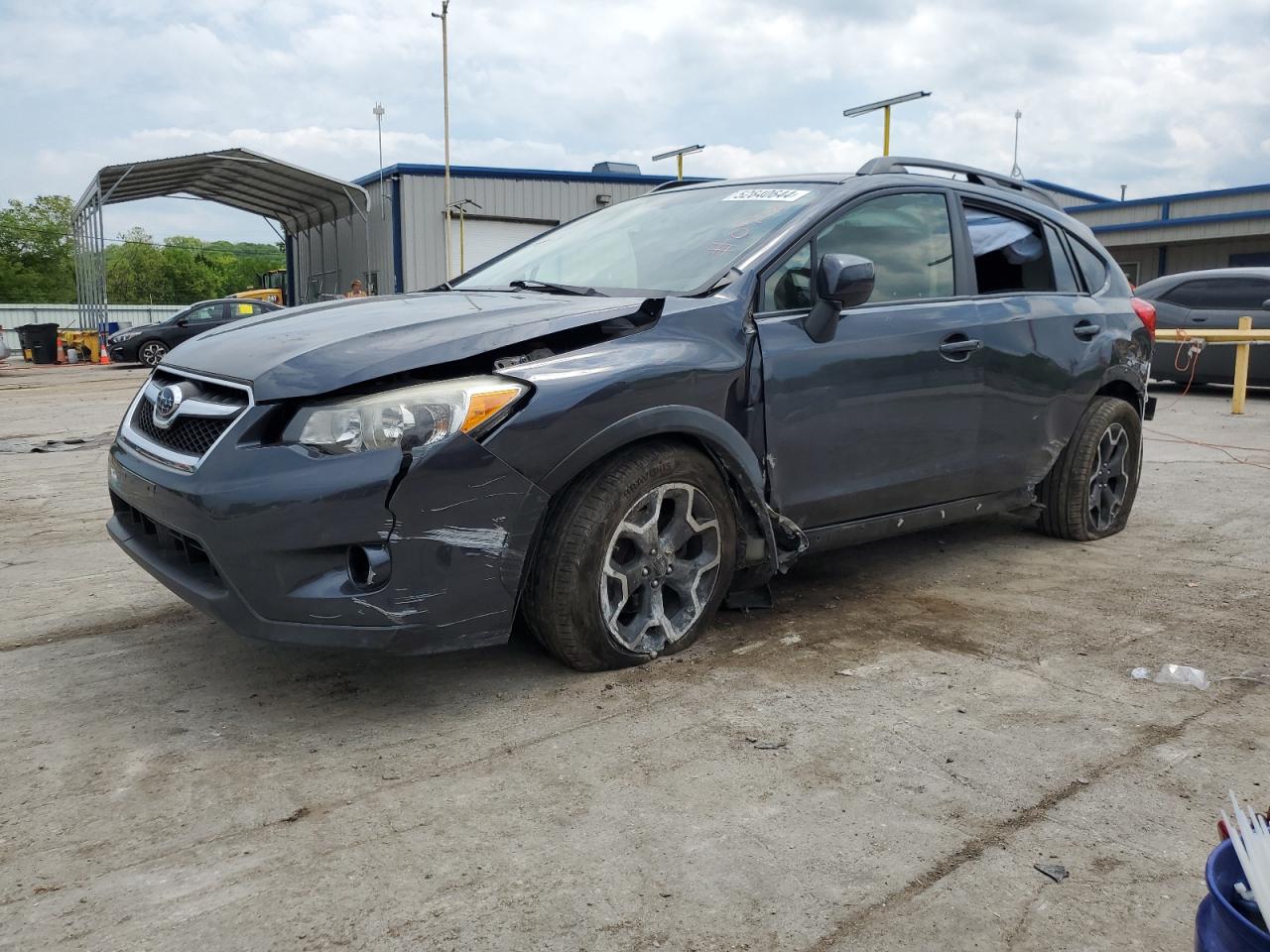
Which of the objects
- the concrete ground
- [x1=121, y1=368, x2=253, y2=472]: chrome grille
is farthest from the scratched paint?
[x1=121, y1=368, x2=253, y2=472]: chrome grille

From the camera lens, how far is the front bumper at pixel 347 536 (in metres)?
2.86

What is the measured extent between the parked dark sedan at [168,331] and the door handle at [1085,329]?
20520 millimetres

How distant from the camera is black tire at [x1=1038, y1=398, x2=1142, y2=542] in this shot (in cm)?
520

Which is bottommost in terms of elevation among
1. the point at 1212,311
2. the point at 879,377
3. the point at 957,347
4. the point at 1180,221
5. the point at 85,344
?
the point at 85,344

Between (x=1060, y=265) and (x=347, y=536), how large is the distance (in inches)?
151

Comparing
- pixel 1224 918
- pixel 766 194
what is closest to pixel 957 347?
pixel 766 194

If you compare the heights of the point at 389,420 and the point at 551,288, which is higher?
the point at 551,288

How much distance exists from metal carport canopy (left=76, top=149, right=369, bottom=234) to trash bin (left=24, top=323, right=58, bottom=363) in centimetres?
336

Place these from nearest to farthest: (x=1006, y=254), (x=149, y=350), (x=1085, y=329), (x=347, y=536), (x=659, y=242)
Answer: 1. (x=347, y=536)
2. (x=659, y=242)
3. (x=1006, y=254)
4. (x=1085, y=329)
5. (x=149, y=350)

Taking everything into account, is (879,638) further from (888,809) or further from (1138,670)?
(888,809)

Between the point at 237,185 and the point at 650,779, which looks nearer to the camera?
the point at 650,779

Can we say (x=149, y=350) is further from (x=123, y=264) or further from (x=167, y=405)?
(x=123, y=264)

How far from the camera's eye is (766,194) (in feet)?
13.9

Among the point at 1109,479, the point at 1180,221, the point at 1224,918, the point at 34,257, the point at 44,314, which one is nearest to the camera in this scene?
the point at 1224,918
